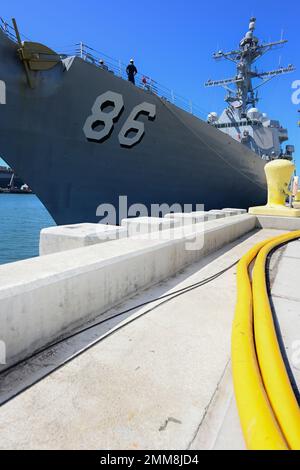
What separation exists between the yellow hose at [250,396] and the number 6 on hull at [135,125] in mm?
8705

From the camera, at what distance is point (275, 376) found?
1.46 meters

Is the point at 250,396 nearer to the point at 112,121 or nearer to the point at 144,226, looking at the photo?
the point at 144,226

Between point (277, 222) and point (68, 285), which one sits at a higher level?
point (277, 222)

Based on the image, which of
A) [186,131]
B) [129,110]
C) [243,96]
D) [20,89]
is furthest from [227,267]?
[243,96]

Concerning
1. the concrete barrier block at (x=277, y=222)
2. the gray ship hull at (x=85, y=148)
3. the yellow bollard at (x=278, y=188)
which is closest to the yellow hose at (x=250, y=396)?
the concrete barrier block at (x=277, y=222)

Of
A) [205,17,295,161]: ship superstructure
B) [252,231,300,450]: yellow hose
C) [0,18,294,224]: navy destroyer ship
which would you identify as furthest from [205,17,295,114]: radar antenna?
[252,231,300,450]: yellow hose

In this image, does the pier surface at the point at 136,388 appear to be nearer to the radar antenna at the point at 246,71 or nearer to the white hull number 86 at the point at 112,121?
the white hull number 86 at the point at 112,121

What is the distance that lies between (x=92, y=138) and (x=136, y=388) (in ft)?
28.1

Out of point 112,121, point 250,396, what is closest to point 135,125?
point 112,121

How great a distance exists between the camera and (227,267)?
4.01 meters

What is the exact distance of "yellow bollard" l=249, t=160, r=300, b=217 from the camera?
316 inches

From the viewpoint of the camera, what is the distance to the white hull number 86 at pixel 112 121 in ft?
29.5

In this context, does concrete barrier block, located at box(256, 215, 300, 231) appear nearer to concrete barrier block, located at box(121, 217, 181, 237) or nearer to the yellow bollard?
the yellow bollard
